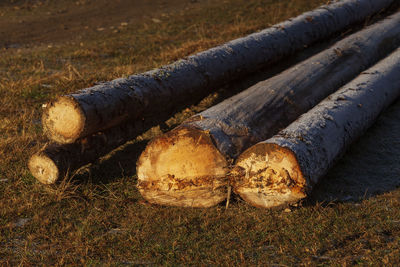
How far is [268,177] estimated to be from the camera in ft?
11.0

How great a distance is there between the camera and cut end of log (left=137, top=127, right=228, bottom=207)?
3.54 m

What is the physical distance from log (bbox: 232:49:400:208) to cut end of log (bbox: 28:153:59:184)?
1.64 m

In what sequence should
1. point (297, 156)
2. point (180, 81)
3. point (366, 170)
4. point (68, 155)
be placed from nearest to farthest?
point (297, 156) < point (68, 155) < point (366, 170) < point (180, 81)

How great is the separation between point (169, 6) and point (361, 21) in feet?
21.1

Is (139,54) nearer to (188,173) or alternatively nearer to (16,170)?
(16,170)

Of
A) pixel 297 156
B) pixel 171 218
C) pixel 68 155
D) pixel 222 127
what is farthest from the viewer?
pixel 68 155

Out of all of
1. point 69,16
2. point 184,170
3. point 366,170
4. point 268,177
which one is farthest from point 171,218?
point 69,16

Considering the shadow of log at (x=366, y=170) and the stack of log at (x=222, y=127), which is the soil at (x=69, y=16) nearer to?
the stack of log at (x=222, y=127)

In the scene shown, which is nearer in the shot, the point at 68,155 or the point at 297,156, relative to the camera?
the point at 297,156

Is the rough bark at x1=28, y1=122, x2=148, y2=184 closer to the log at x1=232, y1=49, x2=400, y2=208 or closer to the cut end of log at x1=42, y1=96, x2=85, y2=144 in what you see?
the cut end of log at x1=42, y1=96, x2=85, y2=144

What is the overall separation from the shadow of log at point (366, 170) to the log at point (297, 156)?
239 mm

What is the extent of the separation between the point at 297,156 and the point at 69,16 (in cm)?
1135

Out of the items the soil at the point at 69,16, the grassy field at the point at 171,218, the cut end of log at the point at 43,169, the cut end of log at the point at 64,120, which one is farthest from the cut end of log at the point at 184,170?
the soil at the point at 69,16

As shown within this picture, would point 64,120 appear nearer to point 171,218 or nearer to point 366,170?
point 171,218
